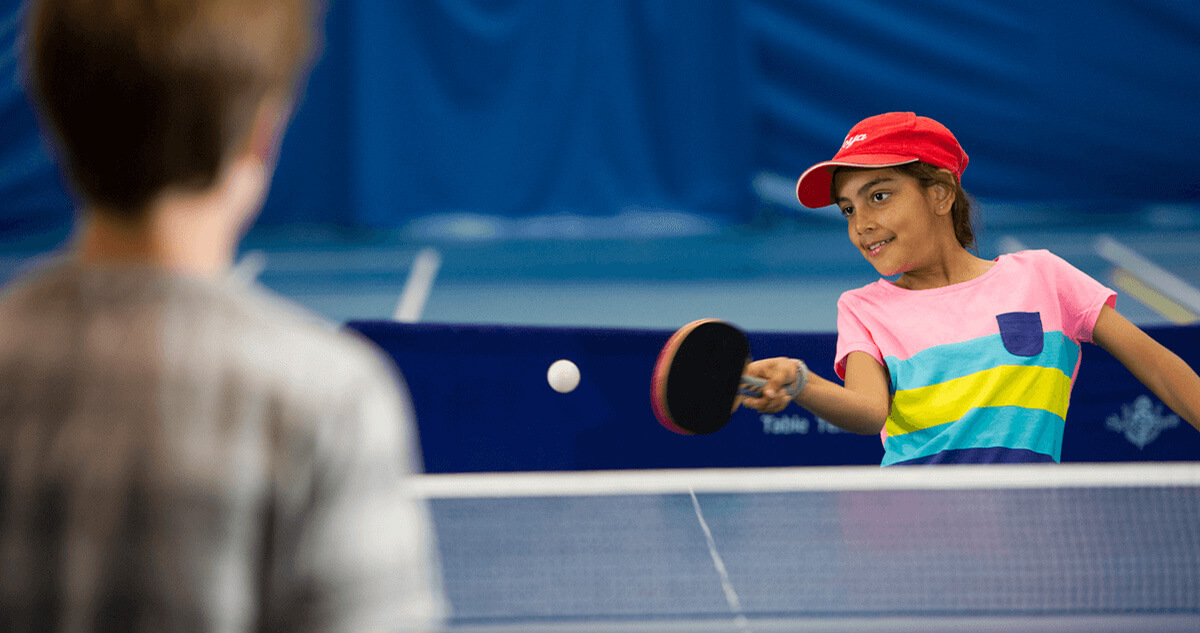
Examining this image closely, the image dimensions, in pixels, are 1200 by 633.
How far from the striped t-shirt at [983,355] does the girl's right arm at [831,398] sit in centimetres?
8

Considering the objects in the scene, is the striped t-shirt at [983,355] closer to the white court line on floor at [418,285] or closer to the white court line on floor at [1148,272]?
the white court line on floor at [418,285]

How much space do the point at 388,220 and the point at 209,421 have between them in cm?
684

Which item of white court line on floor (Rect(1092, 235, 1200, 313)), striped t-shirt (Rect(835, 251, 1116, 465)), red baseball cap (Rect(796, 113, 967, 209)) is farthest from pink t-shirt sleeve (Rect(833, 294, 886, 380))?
white court line on floor (Rect(1092, 235, 1200, 313))

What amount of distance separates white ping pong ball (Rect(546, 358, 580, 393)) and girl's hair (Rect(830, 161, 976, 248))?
919 mm

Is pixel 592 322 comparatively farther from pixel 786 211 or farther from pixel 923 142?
pixel 923 142

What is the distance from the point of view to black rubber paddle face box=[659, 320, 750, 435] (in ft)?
6.30

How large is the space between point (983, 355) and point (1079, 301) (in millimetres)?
230

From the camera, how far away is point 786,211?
724 cm

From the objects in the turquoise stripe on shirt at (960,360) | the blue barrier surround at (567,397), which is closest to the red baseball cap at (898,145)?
the turquoise stripe on shirt at (960,360)

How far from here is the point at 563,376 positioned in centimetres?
286

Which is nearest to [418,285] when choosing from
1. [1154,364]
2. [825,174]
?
[825,174]

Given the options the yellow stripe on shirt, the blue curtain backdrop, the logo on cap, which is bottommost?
the yellow stripe on shirt

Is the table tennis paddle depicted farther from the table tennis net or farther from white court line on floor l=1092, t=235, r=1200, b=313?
white court line on floor l=1092, t=235, r=1200, b=313

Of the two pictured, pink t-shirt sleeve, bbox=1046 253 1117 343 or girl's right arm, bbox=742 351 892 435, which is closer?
girl's right arm, bbox=742 351 892 435
